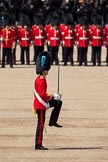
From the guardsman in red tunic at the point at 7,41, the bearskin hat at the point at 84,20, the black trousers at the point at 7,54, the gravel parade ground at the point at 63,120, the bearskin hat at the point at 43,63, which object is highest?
the bearskin hat at the point at 43,63

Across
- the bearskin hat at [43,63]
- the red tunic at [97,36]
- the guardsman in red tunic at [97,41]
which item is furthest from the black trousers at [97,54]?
the bearskin hat at [43,63]

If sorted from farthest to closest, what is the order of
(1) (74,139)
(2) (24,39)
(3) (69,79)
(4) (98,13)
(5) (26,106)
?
(4) (98,13) → (2) (24,39) → (3) (69,79) → (5) (26,106) → (1) (74,139)

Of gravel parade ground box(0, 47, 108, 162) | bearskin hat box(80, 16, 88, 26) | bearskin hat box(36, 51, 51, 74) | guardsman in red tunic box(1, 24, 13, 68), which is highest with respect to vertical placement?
bearskin hat box(36, 51, 51, 74)

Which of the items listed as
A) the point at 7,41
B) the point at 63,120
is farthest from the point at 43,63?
the point at 7,41

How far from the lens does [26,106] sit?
21.6m

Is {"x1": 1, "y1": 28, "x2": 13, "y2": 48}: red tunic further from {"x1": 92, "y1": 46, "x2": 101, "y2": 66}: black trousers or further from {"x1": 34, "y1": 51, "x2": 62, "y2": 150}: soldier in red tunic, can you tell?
{"x1": 34, "y1": 51, "x2": 62, "y2": 150}: soldier in red tunic

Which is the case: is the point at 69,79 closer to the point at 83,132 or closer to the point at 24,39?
the point at 24,39

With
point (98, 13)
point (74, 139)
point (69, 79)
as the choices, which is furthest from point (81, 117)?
point (98, 13)

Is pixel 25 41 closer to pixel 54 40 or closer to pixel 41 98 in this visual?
pixel 54 40

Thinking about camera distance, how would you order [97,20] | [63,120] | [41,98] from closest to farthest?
[41,98]
[63,120]
[97,20]

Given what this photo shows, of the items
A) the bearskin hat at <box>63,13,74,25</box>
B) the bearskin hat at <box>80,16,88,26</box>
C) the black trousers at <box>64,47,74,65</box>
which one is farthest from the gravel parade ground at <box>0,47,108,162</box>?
the bearskin hat at <box>80,16,88,26</box>

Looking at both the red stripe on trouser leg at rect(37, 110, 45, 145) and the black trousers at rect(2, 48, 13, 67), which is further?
the black trousers at rect(2, 48, 13, 67)

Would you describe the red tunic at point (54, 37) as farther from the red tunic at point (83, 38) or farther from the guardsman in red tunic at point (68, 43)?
the red tunic at point (83, 38)

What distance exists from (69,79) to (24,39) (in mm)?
6087
